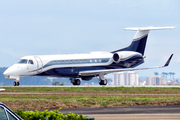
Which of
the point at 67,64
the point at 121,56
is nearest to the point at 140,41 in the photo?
the point at 121,56

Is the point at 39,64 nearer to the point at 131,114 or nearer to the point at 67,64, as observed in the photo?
the point at 67,64

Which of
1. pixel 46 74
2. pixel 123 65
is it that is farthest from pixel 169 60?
pixel 46 74

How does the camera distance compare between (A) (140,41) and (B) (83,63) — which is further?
(A) (140,41)

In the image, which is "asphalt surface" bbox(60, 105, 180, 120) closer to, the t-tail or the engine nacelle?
the engine nacelle

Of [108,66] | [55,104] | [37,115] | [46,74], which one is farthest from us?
[108,66]

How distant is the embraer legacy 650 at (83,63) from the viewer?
54.0 m

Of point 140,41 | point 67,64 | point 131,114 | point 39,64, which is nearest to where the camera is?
point 131,114

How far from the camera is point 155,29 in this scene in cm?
6291

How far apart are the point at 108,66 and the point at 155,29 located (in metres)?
10.3

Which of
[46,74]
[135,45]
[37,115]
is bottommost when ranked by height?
[37,115]

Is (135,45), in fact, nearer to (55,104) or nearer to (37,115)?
(55,104)

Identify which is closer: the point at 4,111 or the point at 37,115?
the point at 4,111

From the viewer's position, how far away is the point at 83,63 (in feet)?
193

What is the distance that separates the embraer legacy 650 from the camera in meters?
54.0
